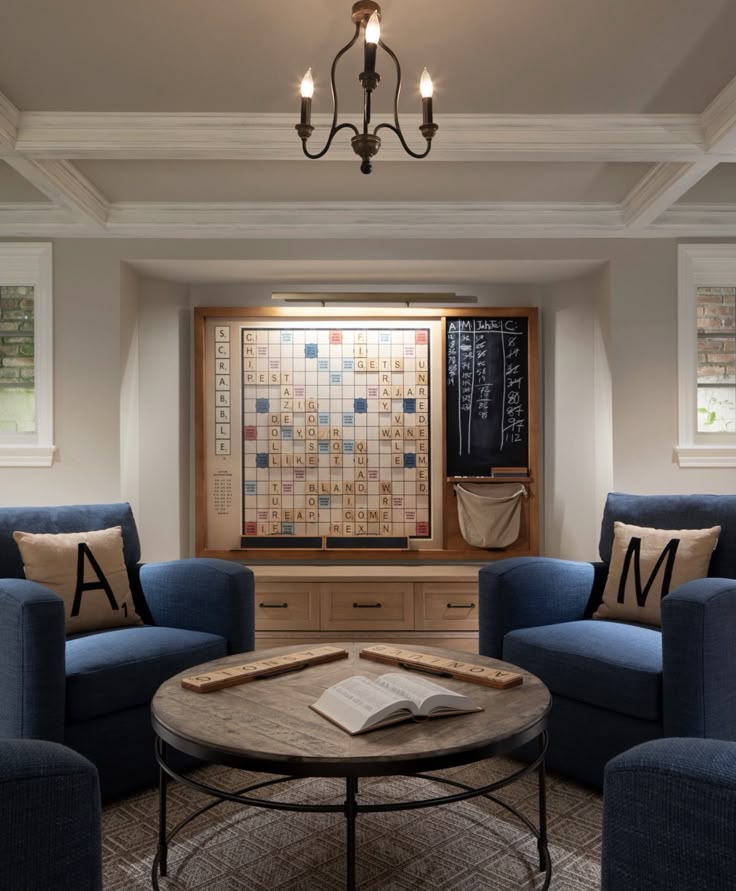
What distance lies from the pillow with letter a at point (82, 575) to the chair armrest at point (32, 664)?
0.47 m

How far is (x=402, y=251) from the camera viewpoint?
4.04 metres

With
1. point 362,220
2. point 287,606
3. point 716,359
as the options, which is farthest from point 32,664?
point 716,359

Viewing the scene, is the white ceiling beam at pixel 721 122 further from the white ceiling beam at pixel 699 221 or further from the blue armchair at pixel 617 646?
the blue armchair at pixel 617 646

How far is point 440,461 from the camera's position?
4.51 m

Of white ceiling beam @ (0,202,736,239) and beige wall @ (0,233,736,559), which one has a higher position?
white ceiling beam @ (0,202,736,239)

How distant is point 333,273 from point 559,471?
1684mm

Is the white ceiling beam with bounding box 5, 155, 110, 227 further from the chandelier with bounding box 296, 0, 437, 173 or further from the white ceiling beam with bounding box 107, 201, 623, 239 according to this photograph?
the chandelier with bounding box 296, 0, 437, 173

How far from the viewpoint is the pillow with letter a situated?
285 centimetres

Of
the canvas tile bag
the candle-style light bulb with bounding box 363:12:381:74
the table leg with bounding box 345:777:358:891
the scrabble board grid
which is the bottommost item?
the table leg with bounding box 345:777:358:891

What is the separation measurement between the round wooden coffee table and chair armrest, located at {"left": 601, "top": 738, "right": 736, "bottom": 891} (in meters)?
0.54

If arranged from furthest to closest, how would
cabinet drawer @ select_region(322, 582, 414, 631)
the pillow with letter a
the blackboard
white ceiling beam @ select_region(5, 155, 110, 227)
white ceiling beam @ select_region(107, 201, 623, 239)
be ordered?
the blackboard
cabinet drawer @ select_region(322, 582, 414, 631)
white ceiling beam @ select_region(107, 201, 623, 239)
white ceiling beam @ select_region(5, 155, 110, 227)
the pillow with letter a

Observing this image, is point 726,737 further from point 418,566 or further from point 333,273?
point 333,273

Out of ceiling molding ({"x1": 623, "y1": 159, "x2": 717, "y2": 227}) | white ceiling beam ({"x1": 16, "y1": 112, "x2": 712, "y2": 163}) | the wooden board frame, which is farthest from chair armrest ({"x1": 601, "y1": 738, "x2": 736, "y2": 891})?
the wooden board frame

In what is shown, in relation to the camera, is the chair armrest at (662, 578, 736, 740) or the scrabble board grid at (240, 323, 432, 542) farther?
the scrabble board grid at (240, 323, 432, 542)
